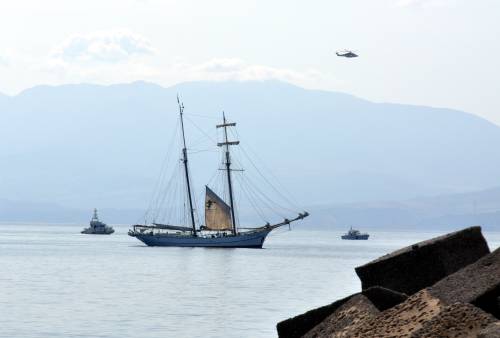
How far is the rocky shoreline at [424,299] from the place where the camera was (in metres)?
11.6

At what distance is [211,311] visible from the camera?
52.2m

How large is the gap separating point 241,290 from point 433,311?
187ft

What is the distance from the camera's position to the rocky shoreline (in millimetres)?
11562

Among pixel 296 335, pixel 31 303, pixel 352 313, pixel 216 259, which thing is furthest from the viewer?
pixel 216 259

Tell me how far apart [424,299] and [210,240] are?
134 meters

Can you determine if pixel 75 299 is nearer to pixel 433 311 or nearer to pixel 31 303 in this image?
pixel 31 303

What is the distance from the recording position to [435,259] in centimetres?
1573

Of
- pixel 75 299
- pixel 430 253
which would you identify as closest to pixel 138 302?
pixel 75 299

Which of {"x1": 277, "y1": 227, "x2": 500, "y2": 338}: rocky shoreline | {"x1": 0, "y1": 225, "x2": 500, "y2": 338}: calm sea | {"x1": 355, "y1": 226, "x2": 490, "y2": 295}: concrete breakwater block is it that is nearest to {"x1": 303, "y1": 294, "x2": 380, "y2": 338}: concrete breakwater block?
{"x1": 277, "y1": 227, "x2": 500, "y2": 338}: rocky shoreline

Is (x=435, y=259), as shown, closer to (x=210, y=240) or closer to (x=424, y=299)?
(x=424, y=299)

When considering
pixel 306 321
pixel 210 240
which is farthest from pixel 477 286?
pixel 210 240

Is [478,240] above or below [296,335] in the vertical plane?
above

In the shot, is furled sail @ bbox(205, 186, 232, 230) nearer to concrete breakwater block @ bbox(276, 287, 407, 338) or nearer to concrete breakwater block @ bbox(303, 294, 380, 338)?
concrete breakwater block @ bbox(276, 287, 407, 338)

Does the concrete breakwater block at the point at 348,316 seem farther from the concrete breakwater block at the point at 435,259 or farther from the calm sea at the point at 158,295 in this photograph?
the calm sea at the point at 158,295
